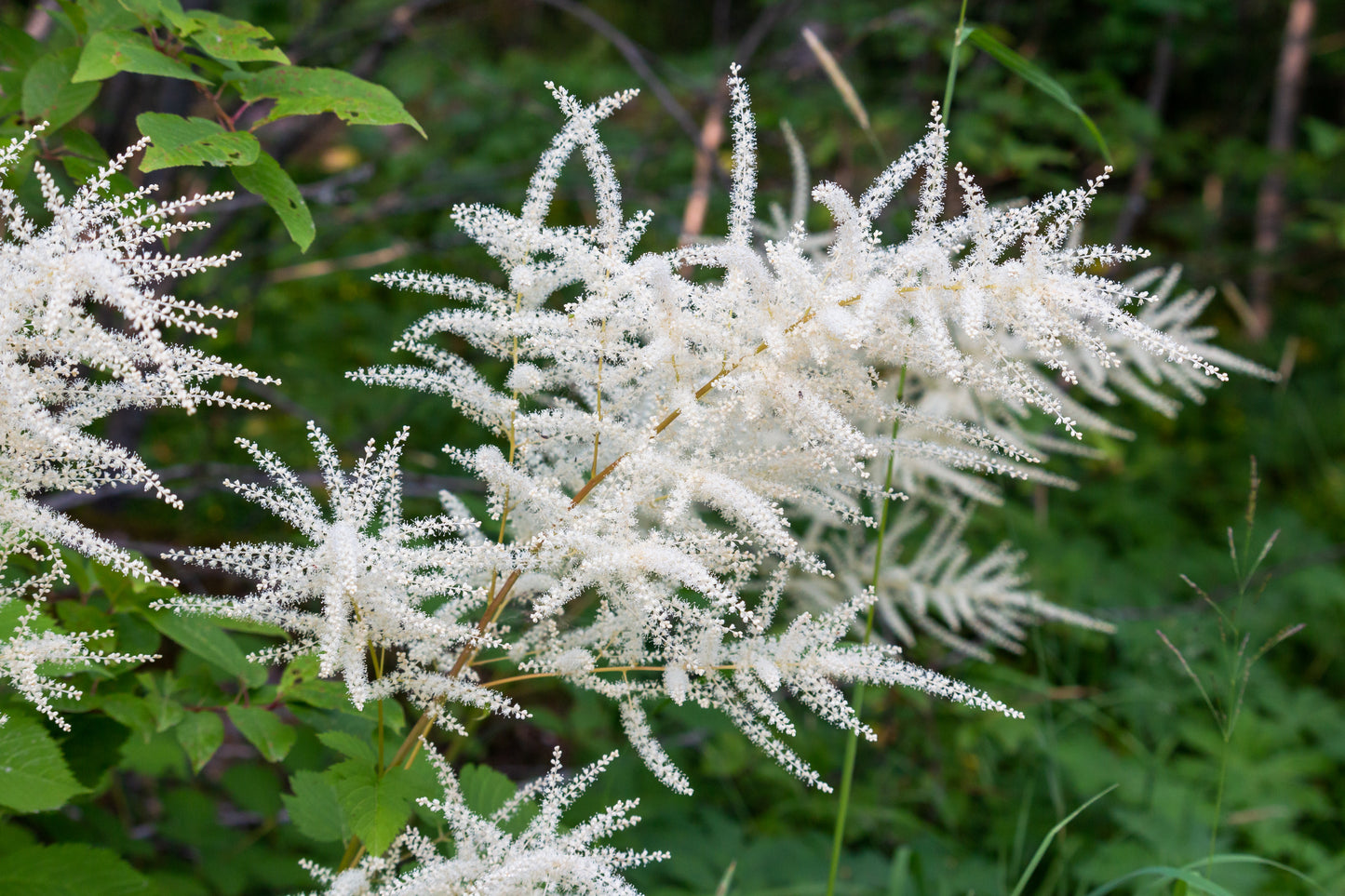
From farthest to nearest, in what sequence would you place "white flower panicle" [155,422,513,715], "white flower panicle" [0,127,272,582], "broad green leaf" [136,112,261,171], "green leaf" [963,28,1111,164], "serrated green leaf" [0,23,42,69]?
"serrated green leaf" [0,23,42,69] < "green leaf" [963,28,1111,164] < "broad green leaf" [136,112,261,171] < "white flower panicle" [155,422,513,715] < "white flower panicle" [0,127,272,582]

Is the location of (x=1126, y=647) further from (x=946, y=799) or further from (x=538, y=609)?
(x=538, y=609)

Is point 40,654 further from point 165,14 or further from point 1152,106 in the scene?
point 1152,106

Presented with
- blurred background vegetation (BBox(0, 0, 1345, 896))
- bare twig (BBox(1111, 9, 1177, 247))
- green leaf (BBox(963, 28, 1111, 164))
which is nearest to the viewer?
green leaf (BBox(963, 28, 1111, 164))

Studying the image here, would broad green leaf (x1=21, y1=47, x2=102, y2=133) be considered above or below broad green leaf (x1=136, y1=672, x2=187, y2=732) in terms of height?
above

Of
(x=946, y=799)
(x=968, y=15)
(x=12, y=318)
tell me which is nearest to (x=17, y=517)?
(x=12, y=318)

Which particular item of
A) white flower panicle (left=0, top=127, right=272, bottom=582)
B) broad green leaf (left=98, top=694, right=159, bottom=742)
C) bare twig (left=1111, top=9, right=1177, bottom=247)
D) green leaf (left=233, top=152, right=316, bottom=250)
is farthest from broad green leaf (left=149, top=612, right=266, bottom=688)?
bare twig (left=1111, top=9, right=1177, bottom=247)

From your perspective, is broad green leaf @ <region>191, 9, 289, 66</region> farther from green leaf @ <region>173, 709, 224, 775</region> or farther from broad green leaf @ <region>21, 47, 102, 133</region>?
green leaf @ <region>173, 709, 224, 775</region>

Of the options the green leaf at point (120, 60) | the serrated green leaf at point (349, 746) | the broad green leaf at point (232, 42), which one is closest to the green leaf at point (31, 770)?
the serrated green leaf at point (349, 746)

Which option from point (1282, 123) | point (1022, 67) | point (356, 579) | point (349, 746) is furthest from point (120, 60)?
point (1282, 123)
